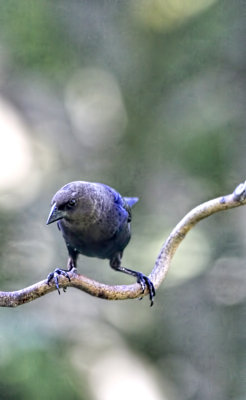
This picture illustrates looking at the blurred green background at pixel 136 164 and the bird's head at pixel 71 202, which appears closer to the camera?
the bird's head at pixel 71 202

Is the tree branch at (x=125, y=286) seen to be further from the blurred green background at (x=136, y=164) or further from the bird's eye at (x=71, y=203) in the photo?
the blurred green background at (x=136, y=164)

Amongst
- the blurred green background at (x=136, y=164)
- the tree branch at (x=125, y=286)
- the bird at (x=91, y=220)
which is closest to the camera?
the tree branch at (x=125, y=286)

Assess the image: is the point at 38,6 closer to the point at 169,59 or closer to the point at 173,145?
the point at 169,59

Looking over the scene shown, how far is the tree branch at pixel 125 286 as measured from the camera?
278cm

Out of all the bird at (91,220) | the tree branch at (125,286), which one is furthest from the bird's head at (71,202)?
the tree branch at (125,286)

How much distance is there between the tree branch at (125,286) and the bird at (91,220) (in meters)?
0.17

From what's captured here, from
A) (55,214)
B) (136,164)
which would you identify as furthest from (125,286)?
(136,164)

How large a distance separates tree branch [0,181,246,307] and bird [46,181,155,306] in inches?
6.5

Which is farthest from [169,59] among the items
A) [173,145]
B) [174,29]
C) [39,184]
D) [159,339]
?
Answer: [159,339]

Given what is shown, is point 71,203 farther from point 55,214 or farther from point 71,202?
point 55,214

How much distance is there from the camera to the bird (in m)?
3.44

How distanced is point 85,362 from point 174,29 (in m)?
3.91

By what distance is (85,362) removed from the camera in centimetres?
604

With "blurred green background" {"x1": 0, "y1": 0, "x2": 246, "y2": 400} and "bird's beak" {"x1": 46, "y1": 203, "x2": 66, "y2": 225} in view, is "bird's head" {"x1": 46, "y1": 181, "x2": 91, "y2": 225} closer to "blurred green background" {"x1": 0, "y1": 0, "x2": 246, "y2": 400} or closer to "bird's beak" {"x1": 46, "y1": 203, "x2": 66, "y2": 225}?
"bird's beak" {"x1": 46, "y1": 203, "x2": 66, "y2": 225}
